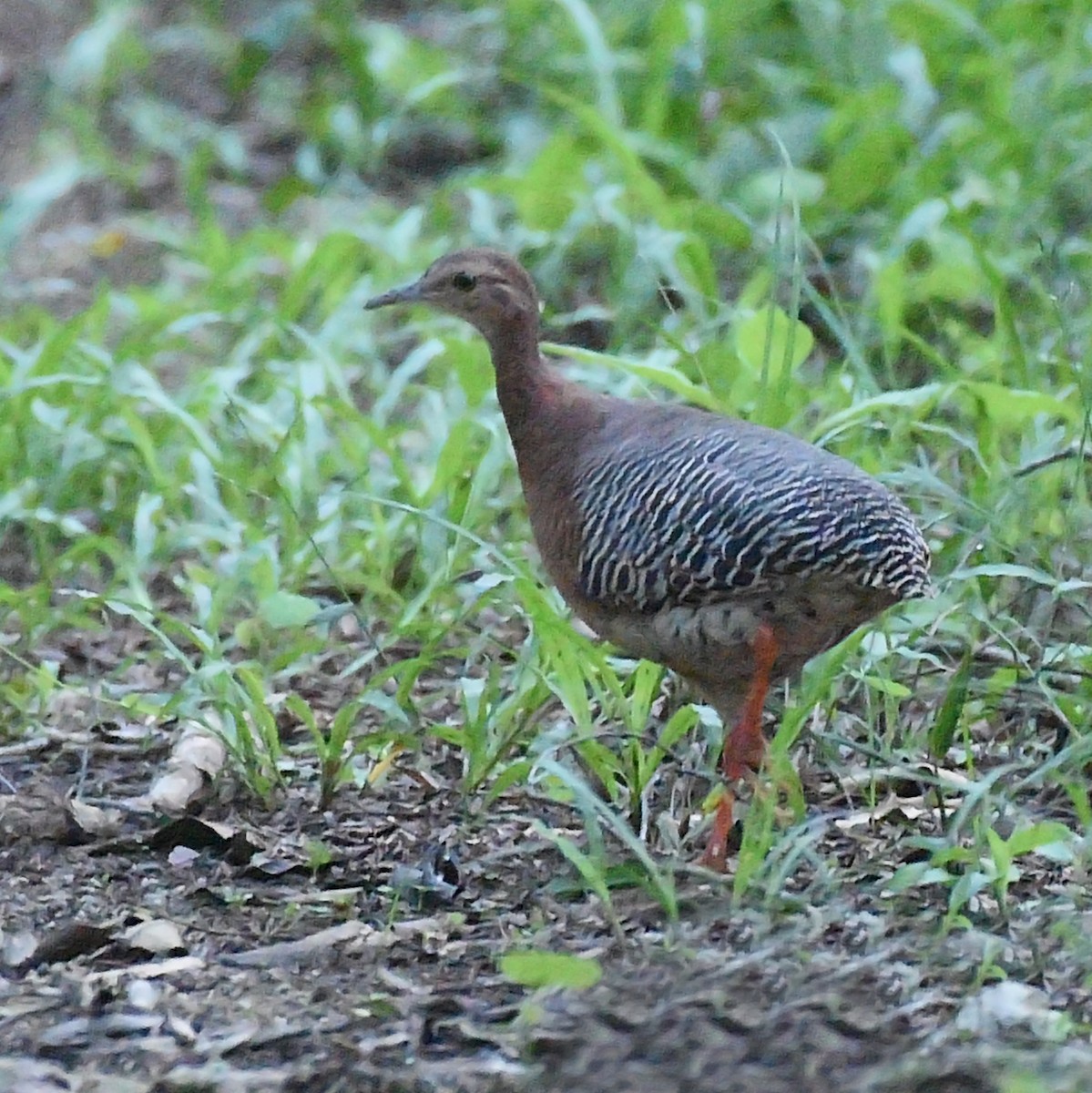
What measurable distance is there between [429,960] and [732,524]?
0.85 metres

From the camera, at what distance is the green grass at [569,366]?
3584 mm

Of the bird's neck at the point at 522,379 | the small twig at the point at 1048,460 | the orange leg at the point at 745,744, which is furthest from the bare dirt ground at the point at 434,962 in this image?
the small twig at the point at 1048,460

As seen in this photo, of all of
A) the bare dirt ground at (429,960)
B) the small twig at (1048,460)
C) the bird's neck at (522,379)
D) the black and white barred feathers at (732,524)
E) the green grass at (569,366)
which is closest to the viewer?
the bare dirt ground at (429,960)

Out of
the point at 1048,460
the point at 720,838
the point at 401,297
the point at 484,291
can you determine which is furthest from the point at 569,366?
the point at 720,838

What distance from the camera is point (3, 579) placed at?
475 centimetres

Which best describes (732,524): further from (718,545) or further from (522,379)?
(522,379)

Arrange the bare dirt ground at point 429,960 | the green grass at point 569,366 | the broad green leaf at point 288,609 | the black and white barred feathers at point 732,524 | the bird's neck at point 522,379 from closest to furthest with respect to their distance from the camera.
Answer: the bare dirt ground at point 429,960, the black and white barred feathers at point 732,524, the green grass at point 569,366, the bird's neck at point 522,379, the broad green leaf at point 288,609

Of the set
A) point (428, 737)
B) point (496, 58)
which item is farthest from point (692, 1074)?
point (496, 58)

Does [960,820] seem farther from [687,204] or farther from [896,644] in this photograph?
[687,204]

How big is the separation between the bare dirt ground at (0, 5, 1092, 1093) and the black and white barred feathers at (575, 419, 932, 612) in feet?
1.38

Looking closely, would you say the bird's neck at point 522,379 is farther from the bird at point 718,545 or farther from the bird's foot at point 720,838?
the bird's foot at point 720,838

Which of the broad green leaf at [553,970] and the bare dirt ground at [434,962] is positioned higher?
the broad green leaf at [553,970]

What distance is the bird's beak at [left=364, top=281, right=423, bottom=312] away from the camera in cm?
396

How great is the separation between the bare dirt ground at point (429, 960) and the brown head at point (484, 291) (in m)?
0.87
